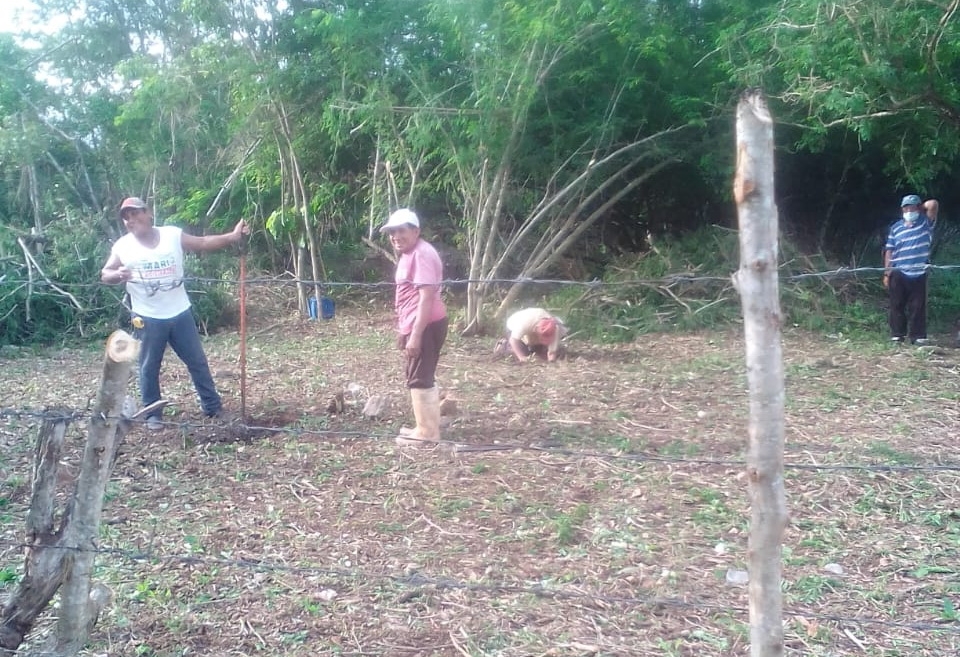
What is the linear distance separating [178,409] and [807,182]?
405 inches

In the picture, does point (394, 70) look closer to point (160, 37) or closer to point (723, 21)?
point (723, 21)

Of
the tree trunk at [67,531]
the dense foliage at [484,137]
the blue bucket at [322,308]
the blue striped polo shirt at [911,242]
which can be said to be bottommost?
the blue bucket at [322,308]

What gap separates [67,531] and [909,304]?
8.60 m

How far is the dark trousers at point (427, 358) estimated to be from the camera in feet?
17.2

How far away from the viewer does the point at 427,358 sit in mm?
5277

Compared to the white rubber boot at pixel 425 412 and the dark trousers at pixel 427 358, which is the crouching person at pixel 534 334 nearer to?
the white rubber boot at pixel 425 412

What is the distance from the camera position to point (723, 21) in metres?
8.78

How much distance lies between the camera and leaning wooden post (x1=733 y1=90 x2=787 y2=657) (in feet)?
6.23

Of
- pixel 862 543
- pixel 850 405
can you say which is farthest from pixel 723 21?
pixel 862 543

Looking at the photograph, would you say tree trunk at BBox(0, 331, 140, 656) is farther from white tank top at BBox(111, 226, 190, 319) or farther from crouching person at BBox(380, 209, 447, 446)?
white tank top at BBox(111, 226, 190, 319)

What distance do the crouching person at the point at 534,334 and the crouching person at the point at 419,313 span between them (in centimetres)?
305

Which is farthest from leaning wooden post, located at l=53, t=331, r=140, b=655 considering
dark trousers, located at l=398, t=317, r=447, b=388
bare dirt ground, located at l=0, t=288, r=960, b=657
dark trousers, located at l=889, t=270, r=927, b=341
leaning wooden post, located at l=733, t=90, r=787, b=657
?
dark trousers, located at l=889, t=270, r=927, b=341

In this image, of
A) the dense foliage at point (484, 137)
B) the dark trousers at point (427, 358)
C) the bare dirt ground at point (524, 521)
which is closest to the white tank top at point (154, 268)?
the bare dirt ground at point (524, 521)

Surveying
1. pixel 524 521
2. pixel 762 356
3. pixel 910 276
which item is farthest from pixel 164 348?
pixel 910 276
